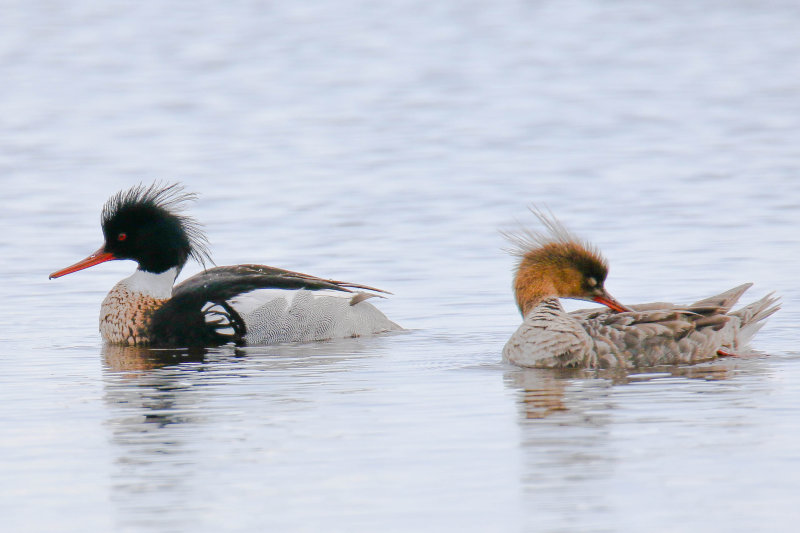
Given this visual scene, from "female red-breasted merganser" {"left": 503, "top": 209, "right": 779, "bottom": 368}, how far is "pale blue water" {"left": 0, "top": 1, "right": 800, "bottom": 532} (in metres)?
0.26

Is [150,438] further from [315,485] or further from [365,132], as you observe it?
[365,132]

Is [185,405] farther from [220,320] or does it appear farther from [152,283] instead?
[152,283]

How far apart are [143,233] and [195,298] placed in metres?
0.80

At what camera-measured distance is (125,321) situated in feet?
33.9

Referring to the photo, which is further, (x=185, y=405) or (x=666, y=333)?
(x=666, y=333)

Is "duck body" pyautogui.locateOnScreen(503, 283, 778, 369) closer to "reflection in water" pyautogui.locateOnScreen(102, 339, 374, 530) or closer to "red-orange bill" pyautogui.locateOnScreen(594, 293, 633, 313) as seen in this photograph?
"red-orange bill" pyautogui.locateOnScreen(594, 293, 633, 313)

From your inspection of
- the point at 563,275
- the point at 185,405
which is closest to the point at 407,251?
the point at 563,275

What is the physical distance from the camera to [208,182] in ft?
54.7

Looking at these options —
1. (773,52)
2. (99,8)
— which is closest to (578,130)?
(773,52)

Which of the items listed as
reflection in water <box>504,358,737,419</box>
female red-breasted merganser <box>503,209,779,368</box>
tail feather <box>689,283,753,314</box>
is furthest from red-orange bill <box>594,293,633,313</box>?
reflection in water <box>504,358,737,419</box>

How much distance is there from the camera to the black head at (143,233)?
35.8 feet

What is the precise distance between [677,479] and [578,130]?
13.9 m

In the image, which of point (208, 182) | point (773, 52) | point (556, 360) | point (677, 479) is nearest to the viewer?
point (677, 479)

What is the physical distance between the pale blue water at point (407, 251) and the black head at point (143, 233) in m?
0.57
